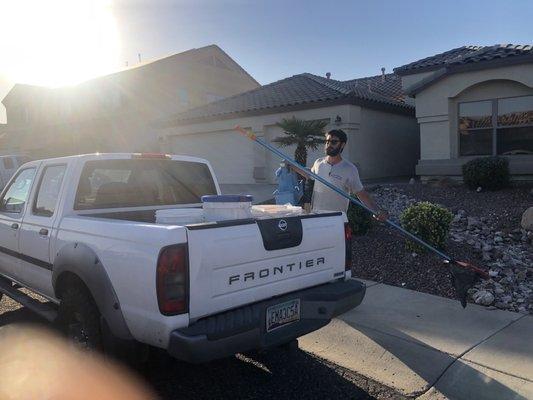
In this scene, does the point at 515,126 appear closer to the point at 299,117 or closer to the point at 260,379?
the point at 299,117

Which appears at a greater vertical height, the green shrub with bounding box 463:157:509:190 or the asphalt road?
the green shrub with bounding box 463:157:509:190

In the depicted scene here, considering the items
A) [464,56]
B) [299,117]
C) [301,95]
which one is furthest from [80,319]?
[301,95]

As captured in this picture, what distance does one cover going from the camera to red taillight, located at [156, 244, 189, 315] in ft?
9.29

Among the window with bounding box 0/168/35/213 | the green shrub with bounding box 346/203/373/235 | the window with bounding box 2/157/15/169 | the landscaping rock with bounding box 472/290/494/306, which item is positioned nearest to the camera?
the window with bounding box 0/168/35/213

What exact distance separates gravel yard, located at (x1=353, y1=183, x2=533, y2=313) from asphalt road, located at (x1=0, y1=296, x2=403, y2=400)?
2.25 m

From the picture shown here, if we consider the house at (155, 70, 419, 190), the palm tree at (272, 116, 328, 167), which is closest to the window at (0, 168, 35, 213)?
the palm tree at (272, 116, 328, 167)

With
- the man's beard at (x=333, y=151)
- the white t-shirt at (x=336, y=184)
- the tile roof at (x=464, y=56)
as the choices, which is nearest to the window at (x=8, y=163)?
the tile roof at (x=464, y=56)

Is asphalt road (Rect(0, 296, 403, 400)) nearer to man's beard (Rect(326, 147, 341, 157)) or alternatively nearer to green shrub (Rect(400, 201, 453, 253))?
man's beard (Rect(326, 147, 341, 157))

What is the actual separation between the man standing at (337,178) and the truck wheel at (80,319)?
2.63m

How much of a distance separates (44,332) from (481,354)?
412 cm

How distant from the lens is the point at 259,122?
16.7 m

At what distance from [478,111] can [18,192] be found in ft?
36.4

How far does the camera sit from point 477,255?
6.59 metres

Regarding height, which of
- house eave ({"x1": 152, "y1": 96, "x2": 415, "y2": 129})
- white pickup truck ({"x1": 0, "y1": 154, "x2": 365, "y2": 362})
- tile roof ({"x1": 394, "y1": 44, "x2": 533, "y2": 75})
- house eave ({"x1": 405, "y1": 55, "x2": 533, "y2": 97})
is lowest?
white pickup truck ({"x1": 0, "y1": 154, "x2": 365, "y2": 362})
